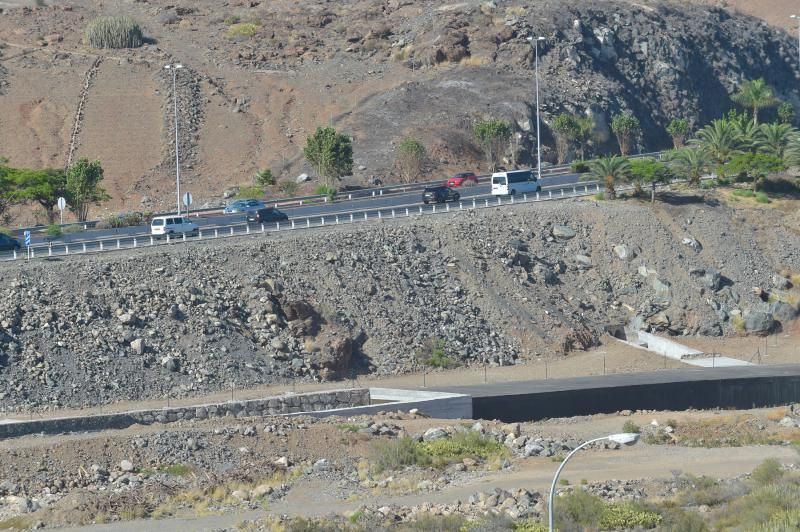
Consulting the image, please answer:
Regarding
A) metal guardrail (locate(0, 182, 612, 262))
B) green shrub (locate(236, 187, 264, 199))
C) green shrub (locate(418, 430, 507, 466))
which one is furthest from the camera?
green shrub (locate(236, 187, 264, 199))

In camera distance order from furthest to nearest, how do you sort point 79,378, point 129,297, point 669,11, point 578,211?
point 669,11 → point 578,211 → point 129,297 → point 79,378

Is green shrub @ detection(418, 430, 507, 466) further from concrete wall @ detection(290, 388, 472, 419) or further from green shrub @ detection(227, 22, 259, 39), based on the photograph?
green shrub @ detection(227, 22, 259, 39)

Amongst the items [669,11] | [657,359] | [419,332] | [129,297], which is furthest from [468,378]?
[669,11]

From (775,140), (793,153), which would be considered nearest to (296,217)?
(793,153)

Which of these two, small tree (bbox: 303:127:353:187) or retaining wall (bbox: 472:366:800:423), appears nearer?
retaining wall (bbox: 472:366:800:423)

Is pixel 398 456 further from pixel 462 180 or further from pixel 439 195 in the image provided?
pixel 462 180

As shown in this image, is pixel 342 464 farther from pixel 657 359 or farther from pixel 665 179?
pixel 665 179

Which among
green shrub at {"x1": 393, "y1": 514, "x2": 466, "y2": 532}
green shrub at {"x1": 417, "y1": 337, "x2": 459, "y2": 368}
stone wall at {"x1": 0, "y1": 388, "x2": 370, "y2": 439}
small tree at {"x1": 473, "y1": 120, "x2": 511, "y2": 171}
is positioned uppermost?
small tree at {"x1": 473, "y1": 120, "x2": 511, "y2": 171}

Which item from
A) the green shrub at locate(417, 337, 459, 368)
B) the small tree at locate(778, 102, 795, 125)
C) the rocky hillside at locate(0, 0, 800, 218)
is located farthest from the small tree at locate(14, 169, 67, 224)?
the small tree at locate(778, 102, 795, 125)
